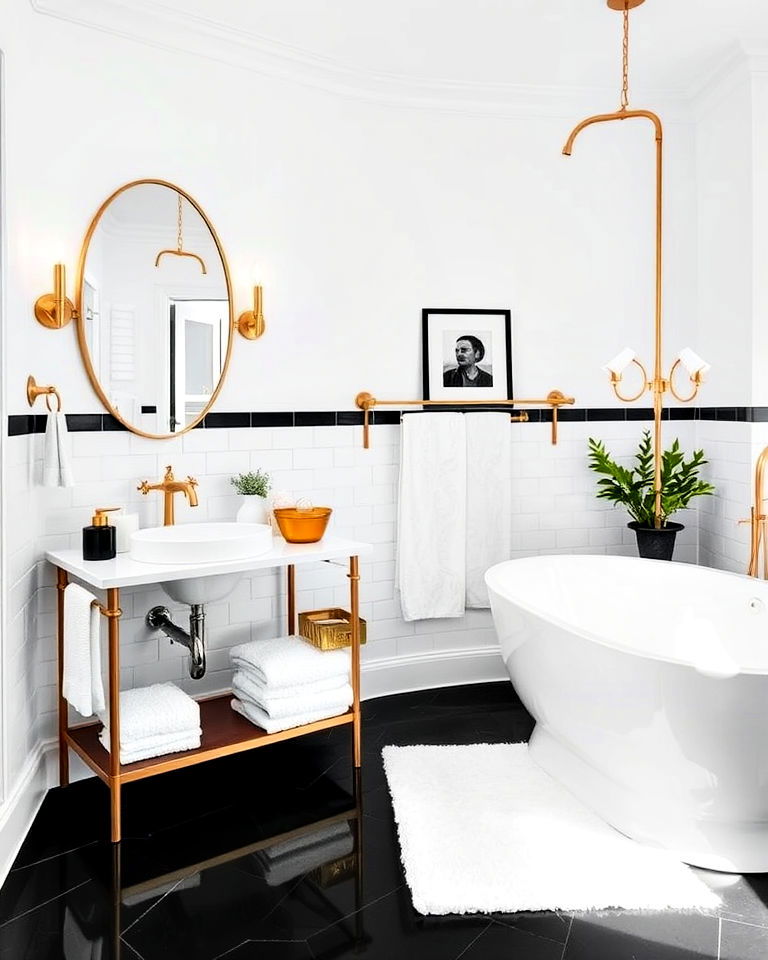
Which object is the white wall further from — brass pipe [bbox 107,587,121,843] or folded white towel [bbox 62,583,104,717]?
brass pipe [bbox 107,587,121,843]

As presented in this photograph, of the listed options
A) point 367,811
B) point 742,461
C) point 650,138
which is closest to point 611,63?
point 650,138

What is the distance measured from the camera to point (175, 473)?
339 centimetres

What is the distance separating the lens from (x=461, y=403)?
13.0 ft

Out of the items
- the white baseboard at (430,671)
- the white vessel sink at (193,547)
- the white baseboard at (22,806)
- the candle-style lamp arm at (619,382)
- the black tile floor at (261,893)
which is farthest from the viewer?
the white baseboard at (430,671)

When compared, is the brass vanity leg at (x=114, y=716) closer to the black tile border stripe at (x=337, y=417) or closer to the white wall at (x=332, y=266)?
the white wall at (x=332, y=266)

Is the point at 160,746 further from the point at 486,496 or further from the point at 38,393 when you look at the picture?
the point at 486,496

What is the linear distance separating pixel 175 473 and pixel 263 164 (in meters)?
1.34

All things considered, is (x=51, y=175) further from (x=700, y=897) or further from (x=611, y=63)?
(x=700, y=897)

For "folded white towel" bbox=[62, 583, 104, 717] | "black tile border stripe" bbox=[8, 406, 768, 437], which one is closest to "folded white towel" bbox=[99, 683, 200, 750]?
"folded white towel" bbox=[62, 583, 104, 717]

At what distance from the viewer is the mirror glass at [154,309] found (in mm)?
3150

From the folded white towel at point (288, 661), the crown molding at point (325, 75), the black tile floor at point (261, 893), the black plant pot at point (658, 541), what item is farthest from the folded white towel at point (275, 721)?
the crown molding at point (325, 75)

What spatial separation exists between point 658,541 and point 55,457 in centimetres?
255

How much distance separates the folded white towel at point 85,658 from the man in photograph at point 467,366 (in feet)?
6.43

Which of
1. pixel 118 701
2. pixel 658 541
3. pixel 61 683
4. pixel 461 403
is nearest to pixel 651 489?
pixel 658 541
